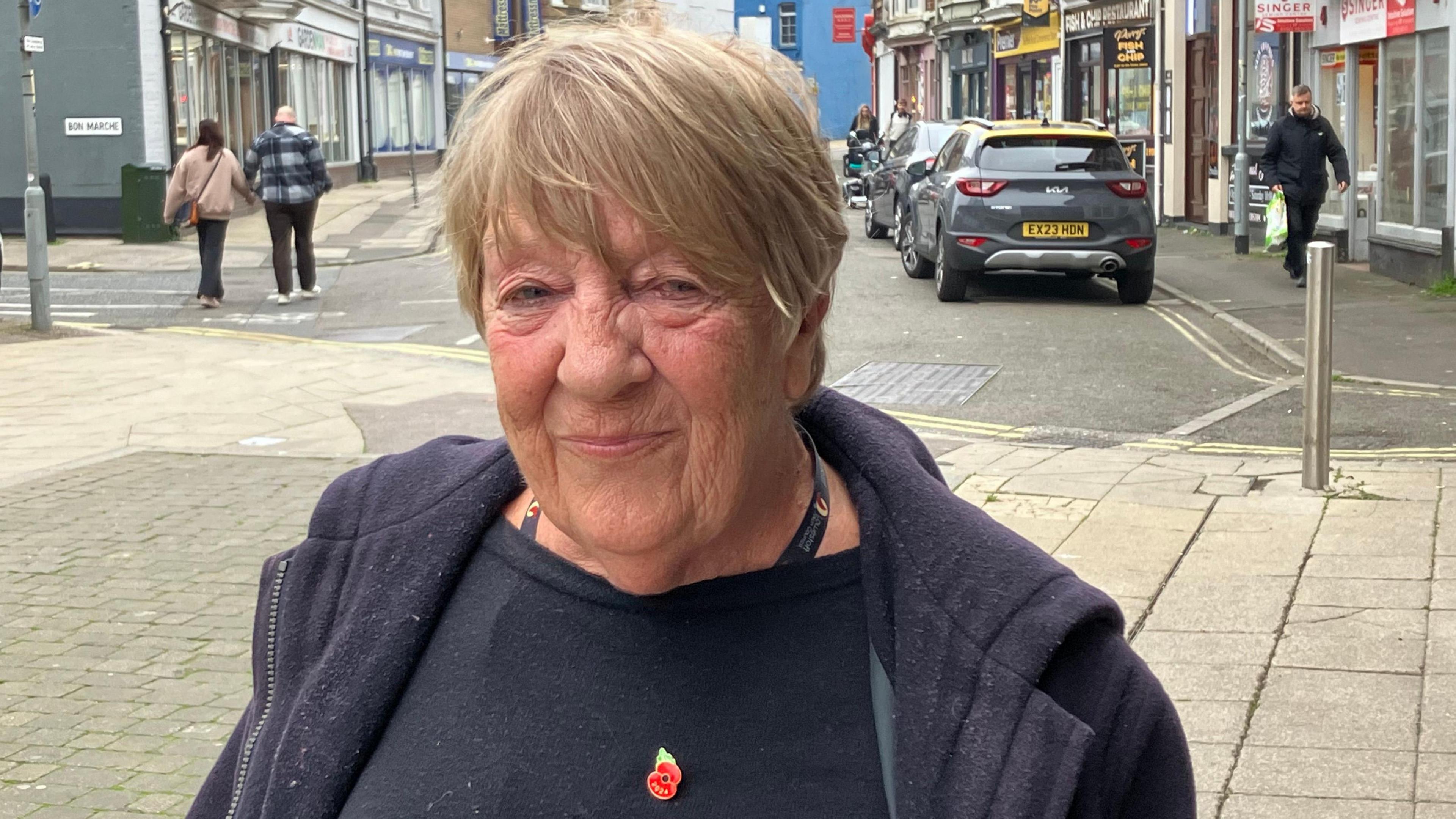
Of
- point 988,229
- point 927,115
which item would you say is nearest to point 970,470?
point 988,229

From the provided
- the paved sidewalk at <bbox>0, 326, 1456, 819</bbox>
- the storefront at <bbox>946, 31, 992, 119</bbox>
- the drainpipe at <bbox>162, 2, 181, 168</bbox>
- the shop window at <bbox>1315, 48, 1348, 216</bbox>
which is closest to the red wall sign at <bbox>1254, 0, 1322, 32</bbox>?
the shop window at <bbox>1315, 48, 1348, 216</bbox>

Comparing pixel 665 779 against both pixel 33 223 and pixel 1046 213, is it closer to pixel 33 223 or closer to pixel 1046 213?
pixel 1046 213

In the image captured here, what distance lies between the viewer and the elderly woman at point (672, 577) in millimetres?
1602

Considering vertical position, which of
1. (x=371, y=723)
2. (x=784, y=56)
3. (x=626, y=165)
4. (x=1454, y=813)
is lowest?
(x=1454, y=813)

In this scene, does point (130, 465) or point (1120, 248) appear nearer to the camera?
point (130, 465)

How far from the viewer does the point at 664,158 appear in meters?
1.63

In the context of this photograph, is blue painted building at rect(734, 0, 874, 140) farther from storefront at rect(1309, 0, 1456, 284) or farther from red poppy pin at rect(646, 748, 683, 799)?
red poppy pin at rect(646, 748, 683, 799)

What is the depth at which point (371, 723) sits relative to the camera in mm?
1765

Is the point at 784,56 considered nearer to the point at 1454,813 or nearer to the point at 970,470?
the point at 1454,813

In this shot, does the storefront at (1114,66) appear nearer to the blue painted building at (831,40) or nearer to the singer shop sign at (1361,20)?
the singer shop sign at (1361,20)

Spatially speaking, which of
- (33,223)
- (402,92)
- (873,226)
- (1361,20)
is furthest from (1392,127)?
(402,92)

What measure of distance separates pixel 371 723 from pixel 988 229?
14.1m

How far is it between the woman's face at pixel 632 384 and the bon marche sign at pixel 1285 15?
19233 mm

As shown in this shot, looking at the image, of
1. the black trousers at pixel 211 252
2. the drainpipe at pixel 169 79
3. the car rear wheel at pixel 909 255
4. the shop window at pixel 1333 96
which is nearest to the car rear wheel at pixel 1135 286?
the car rear wheel at pixel 909 255
